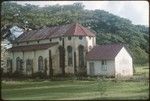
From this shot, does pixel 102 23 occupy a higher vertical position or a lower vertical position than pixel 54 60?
higher

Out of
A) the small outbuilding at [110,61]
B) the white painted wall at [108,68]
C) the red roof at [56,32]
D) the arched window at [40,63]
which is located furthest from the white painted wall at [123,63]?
the arched window at [40,63]

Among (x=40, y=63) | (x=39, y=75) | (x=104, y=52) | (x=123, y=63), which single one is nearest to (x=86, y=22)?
(x=40, y=63)

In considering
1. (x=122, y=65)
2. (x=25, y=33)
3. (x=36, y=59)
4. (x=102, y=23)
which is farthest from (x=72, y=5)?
(x=122, y=65)

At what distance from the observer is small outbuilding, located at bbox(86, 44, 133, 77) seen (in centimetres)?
4525

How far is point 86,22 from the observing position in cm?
7169

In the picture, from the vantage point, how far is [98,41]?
70.4 meters

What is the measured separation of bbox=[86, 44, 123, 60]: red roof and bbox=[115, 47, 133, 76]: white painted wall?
538mm

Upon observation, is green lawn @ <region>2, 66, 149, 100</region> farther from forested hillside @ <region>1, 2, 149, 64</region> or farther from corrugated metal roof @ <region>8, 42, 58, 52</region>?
corrugated metal roof @ <region>8, 42, 58, 52</region>

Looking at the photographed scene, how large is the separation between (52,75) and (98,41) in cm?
2293

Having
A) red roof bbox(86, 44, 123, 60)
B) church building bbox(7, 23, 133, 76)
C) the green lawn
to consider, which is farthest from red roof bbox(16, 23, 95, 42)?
the green lawn

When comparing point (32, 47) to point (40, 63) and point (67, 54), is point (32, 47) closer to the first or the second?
point (40, 63)

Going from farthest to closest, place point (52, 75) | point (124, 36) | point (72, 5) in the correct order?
point (72, 5) → point (124, 36) → point (52, 75)

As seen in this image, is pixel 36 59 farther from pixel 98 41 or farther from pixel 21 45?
pixel 98 41

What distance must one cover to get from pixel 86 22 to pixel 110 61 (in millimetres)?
27192
